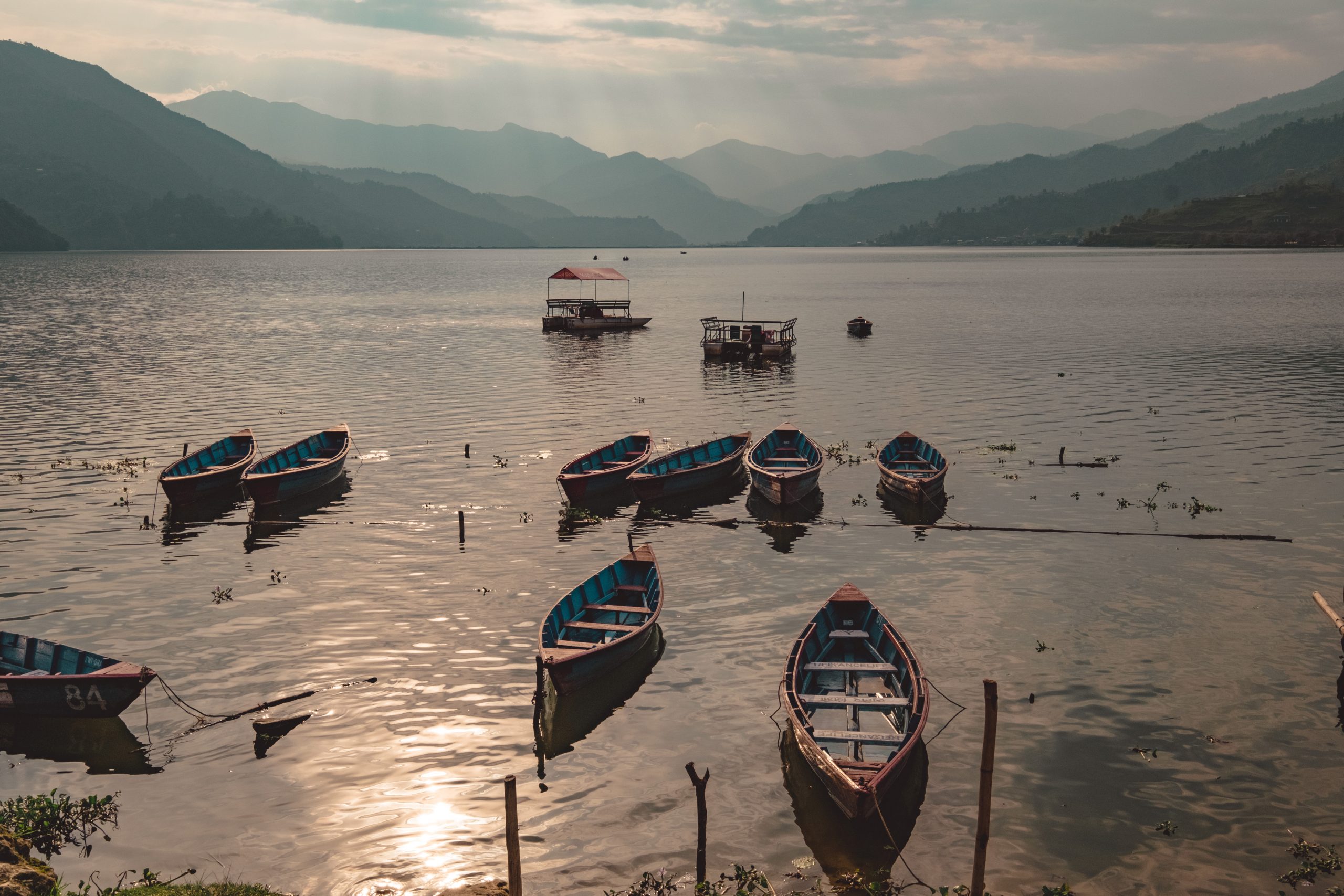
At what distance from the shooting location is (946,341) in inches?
3733

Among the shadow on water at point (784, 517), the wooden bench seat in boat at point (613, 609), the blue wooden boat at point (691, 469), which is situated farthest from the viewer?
the blue wooden boat at point (691, 469)

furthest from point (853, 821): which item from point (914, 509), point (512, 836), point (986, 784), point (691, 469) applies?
point (691, 469)

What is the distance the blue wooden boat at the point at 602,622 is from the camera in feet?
69.4

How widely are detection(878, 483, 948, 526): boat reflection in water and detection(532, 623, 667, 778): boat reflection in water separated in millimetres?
14801

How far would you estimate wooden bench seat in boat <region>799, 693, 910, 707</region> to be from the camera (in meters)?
19.1

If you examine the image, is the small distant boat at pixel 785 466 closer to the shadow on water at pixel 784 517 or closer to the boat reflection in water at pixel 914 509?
the shadow on water at pixel 784 517

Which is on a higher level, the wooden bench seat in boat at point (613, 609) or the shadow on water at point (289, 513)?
the wooden bench seat in boat at point (613, 609)

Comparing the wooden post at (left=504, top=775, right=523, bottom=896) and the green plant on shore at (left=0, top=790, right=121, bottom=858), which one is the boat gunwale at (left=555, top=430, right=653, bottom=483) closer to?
the green plant on shore at (left=0, top=790, right=121, bottom=858)

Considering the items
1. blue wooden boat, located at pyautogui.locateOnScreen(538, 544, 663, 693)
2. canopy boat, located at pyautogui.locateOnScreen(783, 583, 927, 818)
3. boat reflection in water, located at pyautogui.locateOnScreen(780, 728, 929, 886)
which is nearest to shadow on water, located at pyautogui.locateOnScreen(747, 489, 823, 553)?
blue wooden boat, located at pyautogui.locateOnScreen(538, 544, 663, 693)

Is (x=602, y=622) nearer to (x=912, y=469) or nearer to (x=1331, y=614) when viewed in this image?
(x=1331, y=614)

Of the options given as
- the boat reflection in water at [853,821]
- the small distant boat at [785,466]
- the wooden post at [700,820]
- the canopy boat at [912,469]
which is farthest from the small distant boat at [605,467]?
the wooden post at [700,820]

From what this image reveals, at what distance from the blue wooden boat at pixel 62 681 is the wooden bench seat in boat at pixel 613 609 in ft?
33.8

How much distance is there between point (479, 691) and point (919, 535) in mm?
18171

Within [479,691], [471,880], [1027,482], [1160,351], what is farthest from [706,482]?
[1160,351]
